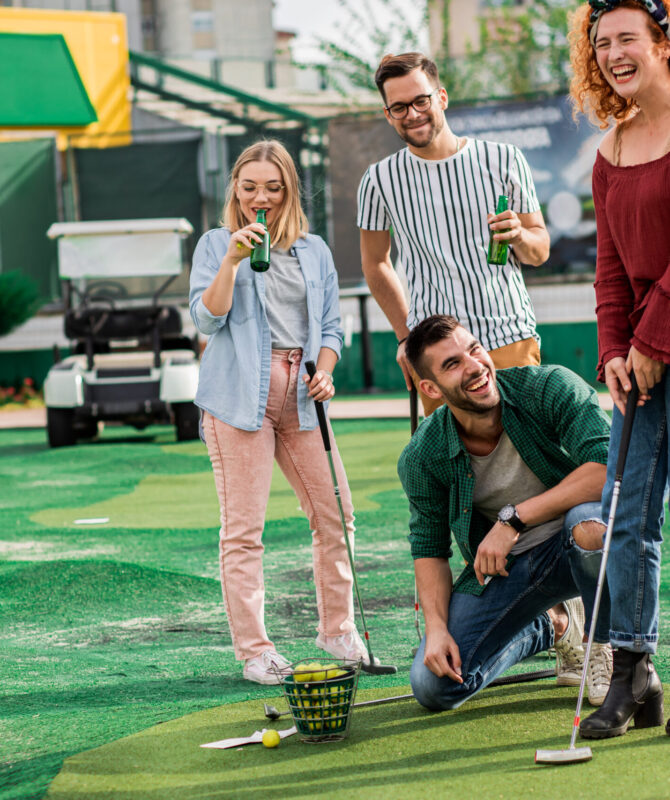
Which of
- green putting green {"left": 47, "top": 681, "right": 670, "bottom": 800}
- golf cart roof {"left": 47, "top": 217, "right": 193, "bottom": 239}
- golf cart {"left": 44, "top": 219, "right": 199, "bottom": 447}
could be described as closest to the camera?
green putting green {"left": 47, "top": 681, "right": 670, "bottom": 800}

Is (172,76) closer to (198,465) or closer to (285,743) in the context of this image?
(198,465)

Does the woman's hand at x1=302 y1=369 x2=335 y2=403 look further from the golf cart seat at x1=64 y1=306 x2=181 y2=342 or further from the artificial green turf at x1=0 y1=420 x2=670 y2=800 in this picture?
the golf cart seat at x1=64 y1=306 x2=181 y2=342

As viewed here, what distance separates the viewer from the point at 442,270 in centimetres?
396

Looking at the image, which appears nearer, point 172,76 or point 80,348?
point 80,348

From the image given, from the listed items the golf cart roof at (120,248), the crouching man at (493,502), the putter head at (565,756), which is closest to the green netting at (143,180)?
the golf cart roof at (120,248)

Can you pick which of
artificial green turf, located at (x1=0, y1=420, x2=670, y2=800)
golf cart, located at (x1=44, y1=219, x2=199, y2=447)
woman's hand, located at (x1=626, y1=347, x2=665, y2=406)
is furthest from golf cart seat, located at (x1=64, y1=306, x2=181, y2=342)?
woman's hand, located at (x1=626, y1=347, x2=665, y2=406)

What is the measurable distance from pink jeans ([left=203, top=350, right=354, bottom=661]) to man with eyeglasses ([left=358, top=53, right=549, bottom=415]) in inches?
16.2

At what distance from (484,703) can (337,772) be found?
2.20ft

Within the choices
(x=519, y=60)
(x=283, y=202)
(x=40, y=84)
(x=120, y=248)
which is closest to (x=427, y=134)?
(x=283, y=202)

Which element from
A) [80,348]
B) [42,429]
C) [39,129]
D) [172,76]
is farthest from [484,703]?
[172,76]

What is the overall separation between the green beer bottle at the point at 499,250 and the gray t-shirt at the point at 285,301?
0.70 m

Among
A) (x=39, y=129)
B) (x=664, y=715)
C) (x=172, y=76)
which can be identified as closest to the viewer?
(x=664, y=715)

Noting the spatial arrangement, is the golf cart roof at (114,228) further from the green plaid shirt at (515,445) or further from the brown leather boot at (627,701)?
the brown leather boot at (627,701)

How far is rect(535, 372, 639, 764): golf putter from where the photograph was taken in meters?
2.89
